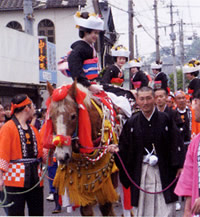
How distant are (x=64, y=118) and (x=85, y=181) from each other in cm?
104

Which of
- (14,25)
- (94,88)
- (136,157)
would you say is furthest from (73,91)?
(14,25)

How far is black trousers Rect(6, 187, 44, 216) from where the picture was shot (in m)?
5.63

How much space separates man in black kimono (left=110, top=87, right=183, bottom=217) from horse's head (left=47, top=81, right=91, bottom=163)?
676 mm

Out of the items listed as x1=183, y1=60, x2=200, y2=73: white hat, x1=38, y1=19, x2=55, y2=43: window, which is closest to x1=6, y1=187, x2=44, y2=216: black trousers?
x1=183, y1=60, x2=200, y2=73: white hat

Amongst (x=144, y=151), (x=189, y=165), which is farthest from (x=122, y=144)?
(x=189, y=165)

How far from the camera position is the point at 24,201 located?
575 cm

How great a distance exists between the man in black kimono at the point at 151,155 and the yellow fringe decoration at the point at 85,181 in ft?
1.78

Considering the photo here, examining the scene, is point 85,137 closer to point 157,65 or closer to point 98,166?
point 98,166

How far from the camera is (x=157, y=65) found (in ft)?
47.9

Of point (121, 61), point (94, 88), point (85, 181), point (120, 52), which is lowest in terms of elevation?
point (85, 181)

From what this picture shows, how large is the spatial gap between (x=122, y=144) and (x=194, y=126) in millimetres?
3357

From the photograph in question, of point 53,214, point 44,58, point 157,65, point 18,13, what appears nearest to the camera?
point 53,214

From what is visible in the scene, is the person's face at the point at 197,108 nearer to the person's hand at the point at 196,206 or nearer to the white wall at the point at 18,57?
the person's hand at the point at 196,206

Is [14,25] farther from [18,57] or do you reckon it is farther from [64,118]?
[64,118]
